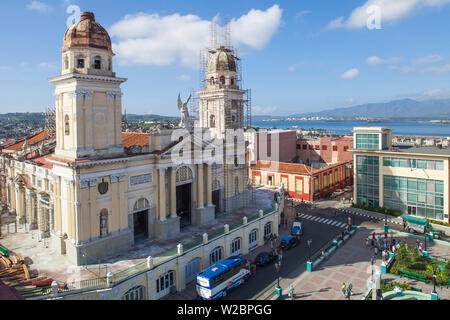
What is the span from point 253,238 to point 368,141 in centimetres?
2196

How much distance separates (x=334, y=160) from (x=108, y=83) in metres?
51.0

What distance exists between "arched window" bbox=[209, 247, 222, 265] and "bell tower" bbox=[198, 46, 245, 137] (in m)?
13.1

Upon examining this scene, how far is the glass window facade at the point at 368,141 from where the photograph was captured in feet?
136

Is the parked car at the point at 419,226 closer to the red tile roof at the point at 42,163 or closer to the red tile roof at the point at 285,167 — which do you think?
the red tile roof at the point at 285,167

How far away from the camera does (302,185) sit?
47781mm

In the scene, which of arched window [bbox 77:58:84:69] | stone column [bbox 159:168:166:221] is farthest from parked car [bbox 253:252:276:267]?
arched window [bbox 77:58:84:69]

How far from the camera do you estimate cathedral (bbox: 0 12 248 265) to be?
22562 millimetres

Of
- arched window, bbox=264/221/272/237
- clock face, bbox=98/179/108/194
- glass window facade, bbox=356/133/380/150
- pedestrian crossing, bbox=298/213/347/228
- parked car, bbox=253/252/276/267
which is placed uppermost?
glass window facade, bbox=356/133/380/150

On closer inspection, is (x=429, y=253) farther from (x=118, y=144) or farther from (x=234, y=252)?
(x=118, y=144)

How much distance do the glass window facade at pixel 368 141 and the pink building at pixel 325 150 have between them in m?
18.5

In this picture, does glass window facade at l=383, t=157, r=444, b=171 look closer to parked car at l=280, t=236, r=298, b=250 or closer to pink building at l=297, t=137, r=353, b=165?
parked car at l=280, t=236, r=298, b=250

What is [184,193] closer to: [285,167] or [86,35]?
[86,35]

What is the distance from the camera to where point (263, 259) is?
27078 millimetres
